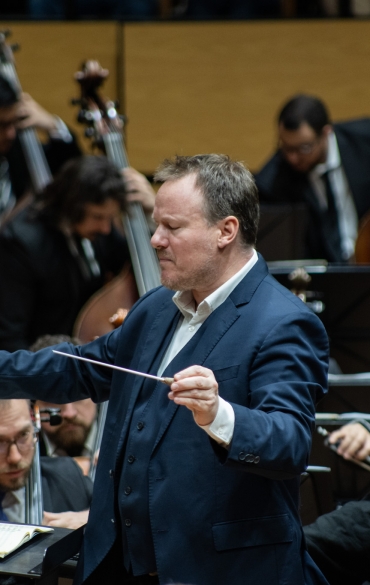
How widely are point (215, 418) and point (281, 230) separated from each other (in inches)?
91.8

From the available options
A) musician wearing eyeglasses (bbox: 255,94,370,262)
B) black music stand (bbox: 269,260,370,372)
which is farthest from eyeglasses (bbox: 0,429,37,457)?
musician wearing eyeglasses (bbox: 255,94,370,262)

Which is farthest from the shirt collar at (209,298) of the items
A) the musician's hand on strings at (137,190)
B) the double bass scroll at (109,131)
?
the musician's hand on strings at (137,190)

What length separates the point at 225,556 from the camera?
1.77m

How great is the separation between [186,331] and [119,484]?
370 millimetres

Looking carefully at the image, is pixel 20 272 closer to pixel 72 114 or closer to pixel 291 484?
pixel 72 114

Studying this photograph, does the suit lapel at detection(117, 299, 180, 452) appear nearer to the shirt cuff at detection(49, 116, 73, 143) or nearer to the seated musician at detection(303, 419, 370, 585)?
the seated musician at detection(303, 419, 370, 585)

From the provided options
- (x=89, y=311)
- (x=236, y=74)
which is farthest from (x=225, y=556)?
(x=236, y=74)

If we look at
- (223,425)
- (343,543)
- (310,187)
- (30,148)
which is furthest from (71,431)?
(310,187)

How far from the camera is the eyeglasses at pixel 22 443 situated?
8.26 ft

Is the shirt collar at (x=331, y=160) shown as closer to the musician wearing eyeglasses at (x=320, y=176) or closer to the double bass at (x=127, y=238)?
the musician wearing eyeglasses at (x=320, y=176)

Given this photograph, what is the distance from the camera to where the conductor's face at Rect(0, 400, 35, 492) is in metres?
2.50

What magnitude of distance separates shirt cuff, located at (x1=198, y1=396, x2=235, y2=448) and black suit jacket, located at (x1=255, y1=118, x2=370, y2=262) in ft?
9.40

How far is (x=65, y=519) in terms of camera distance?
8.30 feet

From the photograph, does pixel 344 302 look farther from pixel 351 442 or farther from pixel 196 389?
Result: pixel 196 389
